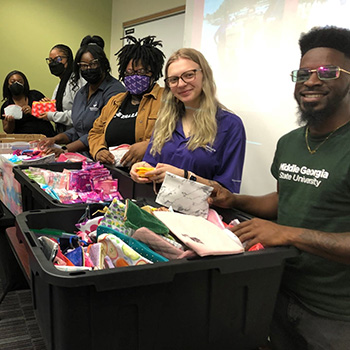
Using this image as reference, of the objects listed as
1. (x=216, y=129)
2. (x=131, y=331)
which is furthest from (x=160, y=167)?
(x=131, y=331)

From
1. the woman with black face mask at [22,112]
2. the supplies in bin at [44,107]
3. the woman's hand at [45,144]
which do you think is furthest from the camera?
the woman with black face mask at [22,112]

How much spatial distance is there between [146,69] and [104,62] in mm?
625

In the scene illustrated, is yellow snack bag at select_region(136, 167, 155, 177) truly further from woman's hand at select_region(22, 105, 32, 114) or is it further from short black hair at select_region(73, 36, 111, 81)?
woman's hand at select_region(22, 105, 32, 114)

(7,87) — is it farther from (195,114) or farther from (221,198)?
(221,198)

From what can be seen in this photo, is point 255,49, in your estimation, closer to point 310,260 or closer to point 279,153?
point 279,153

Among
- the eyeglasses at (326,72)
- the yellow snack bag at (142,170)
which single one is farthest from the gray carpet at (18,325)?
the eyeglasses at (326,72)

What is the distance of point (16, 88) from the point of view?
12.7 feet

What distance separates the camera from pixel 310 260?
3.40ft

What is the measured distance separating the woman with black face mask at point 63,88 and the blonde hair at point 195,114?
1.62 meters

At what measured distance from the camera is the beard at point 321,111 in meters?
1.04

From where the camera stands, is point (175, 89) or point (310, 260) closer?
point (310, 260)

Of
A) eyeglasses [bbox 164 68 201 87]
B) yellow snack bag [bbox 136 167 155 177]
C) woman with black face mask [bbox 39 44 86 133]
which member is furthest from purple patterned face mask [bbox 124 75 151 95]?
woman with black face mask [bbox 39 44 86 133]

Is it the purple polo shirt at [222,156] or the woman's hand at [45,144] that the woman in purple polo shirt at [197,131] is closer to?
the purple polo shirt at [222,156]

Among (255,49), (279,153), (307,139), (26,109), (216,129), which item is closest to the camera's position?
(307,139)
